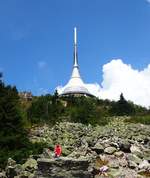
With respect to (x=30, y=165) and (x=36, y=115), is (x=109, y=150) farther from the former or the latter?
(x=36, y=115)

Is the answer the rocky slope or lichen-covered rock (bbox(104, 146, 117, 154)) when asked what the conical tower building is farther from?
lichen-covered rock (bbox(104, 146, 117, 154))

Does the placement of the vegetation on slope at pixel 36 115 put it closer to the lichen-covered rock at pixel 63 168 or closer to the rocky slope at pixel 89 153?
the rocky slope at pixel 89 153

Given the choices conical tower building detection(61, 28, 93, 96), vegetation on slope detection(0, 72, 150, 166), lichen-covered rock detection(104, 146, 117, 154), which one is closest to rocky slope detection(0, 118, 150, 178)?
lichen-covered rock detection(104, 146, 117, 154)

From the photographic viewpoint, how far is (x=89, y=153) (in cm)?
3681

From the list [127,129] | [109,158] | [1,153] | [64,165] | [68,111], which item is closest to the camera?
[64,165]

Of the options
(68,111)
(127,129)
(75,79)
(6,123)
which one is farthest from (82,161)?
(75,79)

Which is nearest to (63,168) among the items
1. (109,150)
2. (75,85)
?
(109,150)

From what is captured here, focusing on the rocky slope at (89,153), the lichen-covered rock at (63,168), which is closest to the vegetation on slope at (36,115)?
the rocky slope at (89,153)

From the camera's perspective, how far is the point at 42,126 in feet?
170

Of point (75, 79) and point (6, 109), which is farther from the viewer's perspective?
point (75, 79)

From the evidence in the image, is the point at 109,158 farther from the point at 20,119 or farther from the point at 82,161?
the point at 82,161

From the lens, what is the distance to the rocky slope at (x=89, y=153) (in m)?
24.4

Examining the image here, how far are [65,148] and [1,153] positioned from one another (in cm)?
520

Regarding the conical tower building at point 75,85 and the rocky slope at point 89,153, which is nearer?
the rocky slope at point 89,153
